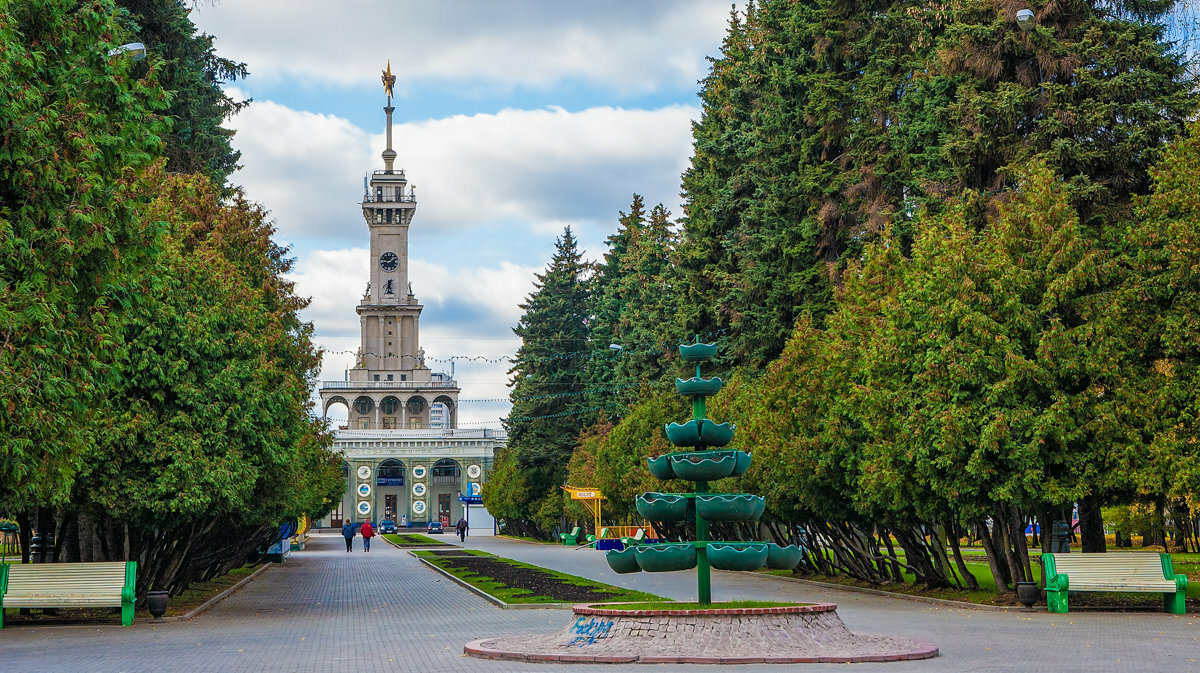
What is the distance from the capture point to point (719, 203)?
125ft

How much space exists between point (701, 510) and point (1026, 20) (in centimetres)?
1289

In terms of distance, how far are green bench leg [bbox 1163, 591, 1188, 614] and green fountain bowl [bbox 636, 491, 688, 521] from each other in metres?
8.09

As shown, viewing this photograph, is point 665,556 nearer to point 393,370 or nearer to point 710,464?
point 710,464

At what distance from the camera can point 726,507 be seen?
14.9m

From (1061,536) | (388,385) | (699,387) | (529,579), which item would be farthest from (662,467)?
(388,385)

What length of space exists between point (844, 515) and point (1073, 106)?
8.70 metres

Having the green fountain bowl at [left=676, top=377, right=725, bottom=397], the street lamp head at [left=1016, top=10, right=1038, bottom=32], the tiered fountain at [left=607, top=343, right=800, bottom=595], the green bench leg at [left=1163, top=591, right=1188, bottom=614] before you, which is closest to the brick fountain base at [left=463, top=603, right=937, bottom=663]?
the tiered fountain at [left=607, top=343, right=800, bottom=595]

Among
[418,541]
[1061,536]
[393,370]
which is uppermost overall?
[393,370]

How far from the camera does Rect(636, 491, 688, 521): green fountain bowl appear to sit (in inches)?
594

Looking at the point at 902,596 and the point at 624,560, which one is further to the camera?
the point at 902,596

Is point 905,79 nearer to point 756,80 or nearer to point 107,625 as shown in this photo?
point 756,80

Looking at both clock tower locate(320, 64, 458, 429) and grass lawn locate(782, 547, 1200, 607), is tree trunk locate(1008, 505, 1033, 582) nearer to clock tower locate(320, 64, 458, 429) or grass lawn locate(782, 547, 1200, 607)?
grass lawn locate(782, 547, 1200, 607)

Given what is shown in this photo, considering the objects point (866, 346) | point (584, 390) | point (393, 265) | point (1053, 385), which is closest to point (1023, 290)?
point (1053, 385)

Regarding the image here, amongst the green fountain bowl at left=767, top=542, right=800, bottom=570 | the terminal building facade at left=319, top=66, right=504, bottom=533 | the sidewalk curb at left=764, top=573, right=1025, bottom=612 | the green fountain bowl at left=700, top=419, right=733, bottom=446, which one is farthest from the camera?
the terminal building facade at left=319, top=66, right=504, bottom=533
